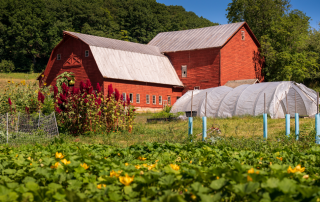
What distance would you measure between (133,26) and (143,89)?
1568 inches

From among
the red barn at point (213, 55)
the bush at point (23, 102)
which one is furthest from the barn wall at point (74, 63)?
the bush at point (23, 102)

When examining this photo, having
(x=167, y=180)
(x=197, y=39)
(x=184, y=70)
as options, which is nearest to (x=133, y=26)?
(x=197, y=39)

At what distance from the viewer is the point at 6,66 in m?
59.0

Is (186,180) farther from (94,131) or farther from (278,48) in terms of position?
(278,48)

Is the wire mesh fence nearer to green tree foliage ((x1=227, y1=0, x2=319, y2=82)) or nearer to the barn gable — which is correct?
the barn gable

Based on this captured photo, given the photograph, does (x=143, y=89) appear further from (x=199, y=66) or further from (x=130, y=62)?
(x=199, y=66)

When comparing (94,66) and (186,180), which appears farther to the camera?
(94,66)

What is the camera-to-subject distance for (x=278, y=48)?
4309cm

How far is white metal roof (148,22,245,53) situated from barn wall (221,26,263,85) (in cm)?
71

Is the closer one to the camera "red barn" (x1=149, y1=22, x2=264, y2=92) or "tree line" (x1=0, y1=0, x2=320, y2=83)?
"red barn" (x1=149, y1=22, x2=264, y2=92)

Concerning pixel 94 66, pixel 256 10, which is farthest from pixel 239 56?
pixel 94 66

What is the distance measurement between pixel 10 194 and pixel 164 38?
3935 centimetres

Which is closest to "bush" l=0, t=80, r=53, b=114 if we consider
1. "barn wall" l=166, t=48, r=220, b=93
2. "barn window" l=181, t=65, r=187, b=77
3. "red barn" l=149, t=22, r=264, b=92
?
"barn wall" l=166, t=48, r=220, b=93

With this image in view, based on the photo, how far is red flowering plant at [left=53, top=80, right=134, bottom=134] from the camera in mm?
13703
